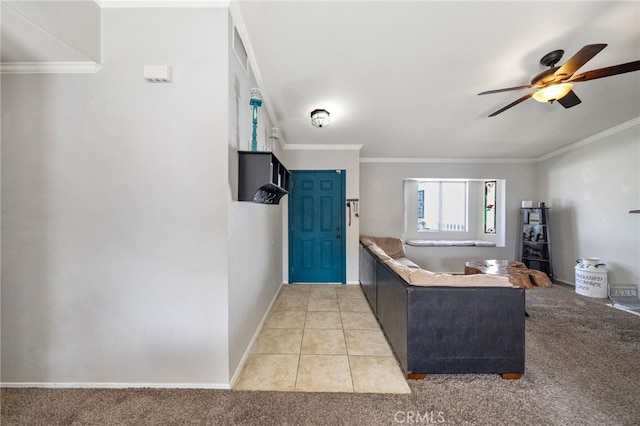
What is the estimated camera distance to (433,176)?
522 centimetres

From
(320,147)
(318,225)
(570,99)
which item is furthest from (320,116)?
(570,99)

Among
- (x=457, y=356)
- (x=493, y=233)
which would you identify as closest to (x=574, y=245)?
(x=493, y=233)

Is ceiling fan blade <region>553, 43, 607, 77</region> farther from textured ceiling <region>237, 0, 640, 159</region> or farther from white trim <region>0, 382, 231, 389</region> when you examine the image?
white trim <region>0, 382, 231, 389</region>

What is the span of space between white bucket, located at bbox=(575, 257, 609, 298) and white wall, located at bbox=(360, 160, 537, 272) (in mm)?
1360

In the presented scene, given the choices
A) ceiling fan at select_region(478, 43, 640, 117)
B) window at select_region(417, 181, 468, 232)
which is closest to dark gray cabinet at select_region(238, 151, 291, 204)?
ceiling fan at select_region(478, 43, 640, 117)

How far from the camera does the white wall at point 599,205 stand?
3428 mm

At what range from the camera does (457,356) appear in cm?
177

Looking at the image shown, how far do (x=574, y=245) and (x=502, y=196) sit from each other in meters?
1.43

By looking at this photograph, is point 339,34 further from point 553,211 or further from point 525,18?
point 553,211

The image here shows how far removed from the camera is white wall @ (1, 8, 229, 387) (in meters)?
1.64

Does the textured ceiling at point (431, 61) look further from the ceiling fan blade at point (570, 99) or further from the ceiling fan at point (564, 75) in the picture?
the ceiling fan blade at point (570, 99)

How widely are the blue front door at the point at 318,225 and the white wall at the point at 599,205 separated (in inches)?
160

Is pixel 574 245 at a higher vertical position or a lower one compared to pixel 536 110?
lower

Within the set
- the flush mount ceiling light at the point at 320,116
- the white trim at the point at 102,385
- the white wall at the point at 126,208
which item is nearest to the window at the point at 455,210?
the flush mount ceiling light at the point at 320,116
